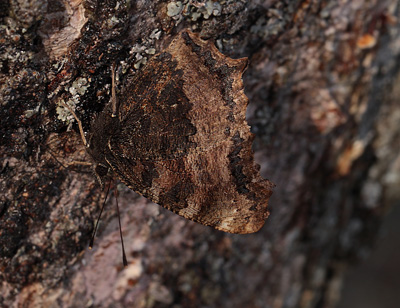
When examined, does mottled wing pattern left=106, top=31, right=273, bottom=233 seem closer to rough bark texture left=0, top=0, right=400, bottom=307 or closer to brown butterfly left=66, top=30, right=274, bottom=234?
brown butterfly left=66, top=30, right=274, bottom=234

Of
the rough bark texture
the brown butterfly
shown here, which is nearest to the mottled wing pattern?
the brown butterfly

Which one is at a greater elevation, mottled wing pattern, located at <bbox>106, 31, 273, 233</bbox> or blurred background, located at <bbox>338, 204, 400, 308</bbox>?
mottled wing pattern, located at <bbox>106, 31, 273, 233</bbox>

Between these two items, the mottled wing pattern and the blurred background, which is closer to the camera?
the mottled wing pattern

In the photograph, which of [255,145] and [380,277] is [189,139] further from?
[380,277]

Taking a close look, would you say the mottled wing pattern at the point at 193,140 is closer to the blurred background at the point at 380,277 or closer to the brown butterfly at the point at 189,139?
the brown butterfly at the point at 189,139

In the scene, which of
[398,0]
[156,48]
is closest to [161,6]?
[156,48]

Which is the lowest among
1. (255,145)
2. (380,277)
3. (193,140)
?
(380,277)

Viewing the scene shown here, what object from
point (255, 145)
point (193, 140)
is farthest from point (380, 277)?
point (193, 140)

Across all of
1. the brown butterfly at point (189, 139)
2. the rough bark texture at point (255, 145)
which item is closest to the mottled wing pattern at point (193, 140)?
the brown butterfly at point (189, 139)
